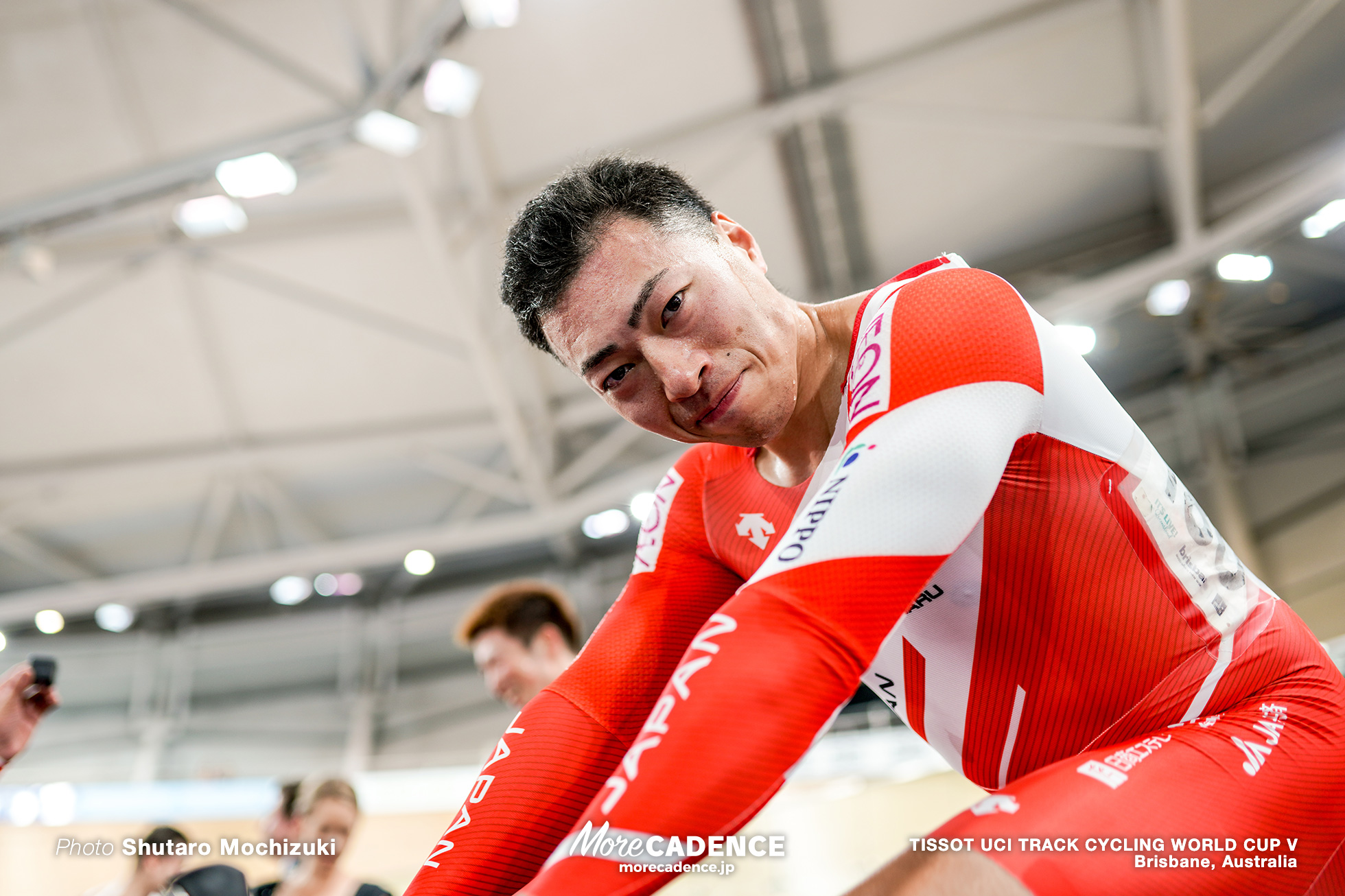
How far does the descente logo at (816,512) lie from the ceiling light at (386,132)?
6653 mm

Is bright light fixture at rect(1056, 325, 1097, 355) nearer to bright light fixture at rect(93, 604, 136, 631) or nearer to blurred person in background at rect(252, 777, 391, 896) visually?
blurred person in background at rect(252, 777, 391, 896)

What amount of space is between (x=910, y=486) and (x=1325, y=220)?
31.8ft

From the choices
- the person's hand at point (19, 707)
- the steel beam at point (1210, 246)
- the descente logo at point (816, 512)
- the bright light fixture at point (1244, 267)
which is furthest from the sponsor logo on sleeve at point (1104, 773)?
the bright light fixture at point (1244, 267)

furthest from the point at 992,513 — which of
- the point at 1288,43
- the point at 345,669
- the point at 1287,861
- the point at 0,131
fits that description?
the point at 345,669

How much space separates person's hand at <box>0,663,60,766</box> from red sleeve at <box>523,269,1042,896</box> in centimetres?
179

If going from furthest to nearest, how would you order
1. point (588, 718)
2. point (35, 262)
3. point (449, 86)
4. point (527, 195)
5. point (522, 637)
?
point (527, 195), point (35, 262), point (449, 86), point (522, 637), point (588, 718)

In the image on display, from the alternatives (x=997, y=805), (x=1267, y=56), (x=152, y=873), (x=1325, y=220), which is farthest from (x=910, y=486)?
(x=1325, y=220)

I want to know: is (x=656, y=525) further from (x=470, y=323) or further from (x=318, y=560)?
(x=318, y=560)

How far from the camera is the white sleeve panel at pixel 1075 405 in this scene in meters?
1.36

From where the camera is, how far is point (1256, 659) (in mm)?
1407

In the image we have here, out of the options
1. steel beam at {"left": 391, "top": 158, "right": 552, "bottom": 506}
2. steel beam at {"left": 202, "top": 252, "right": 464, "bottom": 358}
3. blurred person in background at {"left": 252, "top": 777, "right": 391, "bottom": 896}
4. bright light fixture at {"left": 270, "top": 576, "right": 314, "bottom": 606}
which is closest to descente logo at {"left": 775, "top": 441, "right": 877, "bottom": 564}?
blurred person in background at {"left": 252, "top": 777, "right": 391, "bottom": 896}

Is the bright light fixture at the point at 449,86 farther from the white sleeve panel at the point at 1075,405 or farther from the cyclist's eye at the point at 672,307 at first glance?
the white sleeve panel at the point at 1075,405

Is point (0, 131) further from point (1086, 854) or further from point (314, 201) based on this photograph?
point (1086, 854)

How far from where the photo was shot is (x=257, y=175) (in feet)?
24.1
